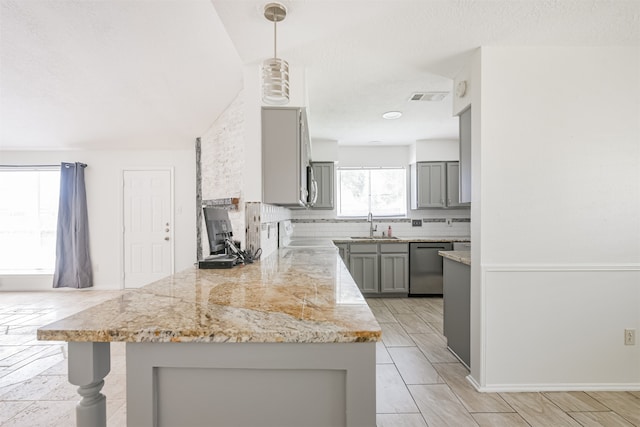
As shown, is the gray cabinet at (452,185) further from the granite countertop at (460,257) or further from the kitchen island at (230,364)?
the kitchen island at (230,364)

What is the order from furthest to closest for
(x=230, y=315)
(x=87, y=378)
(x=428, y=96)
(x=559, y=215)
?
(x=428, y=96), (x=559, y=215), (x=230, y=315), (x=87, y=378)

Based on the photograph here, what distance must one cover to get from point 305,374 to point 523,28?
251 cm

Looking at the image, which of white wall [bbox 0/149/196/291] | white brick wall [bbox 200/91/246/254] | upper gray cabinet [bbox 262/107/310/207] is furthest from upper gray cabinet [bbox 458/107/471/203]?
white wall [bbox 0/149/196/291]

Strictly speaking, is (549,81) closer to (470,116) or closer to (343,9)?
(470,116)

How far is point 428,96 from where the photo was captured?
3410mm

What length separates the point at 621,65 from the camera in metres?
2.39

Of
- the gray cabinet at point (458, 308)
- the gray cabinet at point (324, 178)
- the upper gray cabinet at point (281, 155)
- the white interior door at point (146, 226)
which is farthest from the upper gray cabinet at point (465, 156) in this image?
the white interior door at point (146, 226)

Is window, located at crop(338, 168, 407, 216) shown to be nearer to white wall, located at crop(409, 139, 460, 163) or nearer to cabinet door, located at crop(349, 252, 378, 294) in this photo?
white wall, located at crop(409, 139, 460, 163)

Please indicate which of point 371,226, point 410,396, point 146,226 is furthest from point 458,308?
point 146,226

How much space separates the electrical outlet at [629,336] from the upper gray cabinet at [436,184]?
10.3ft

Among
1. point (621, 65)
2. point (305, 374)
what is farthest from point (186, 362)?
point (621, 65)

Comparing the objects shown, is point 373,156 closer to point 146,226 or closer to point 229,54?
point 229,54

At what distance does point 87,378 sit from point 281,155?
1.97m

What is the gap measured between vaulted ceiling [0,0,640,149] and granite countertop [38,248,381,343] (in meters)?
1.61
